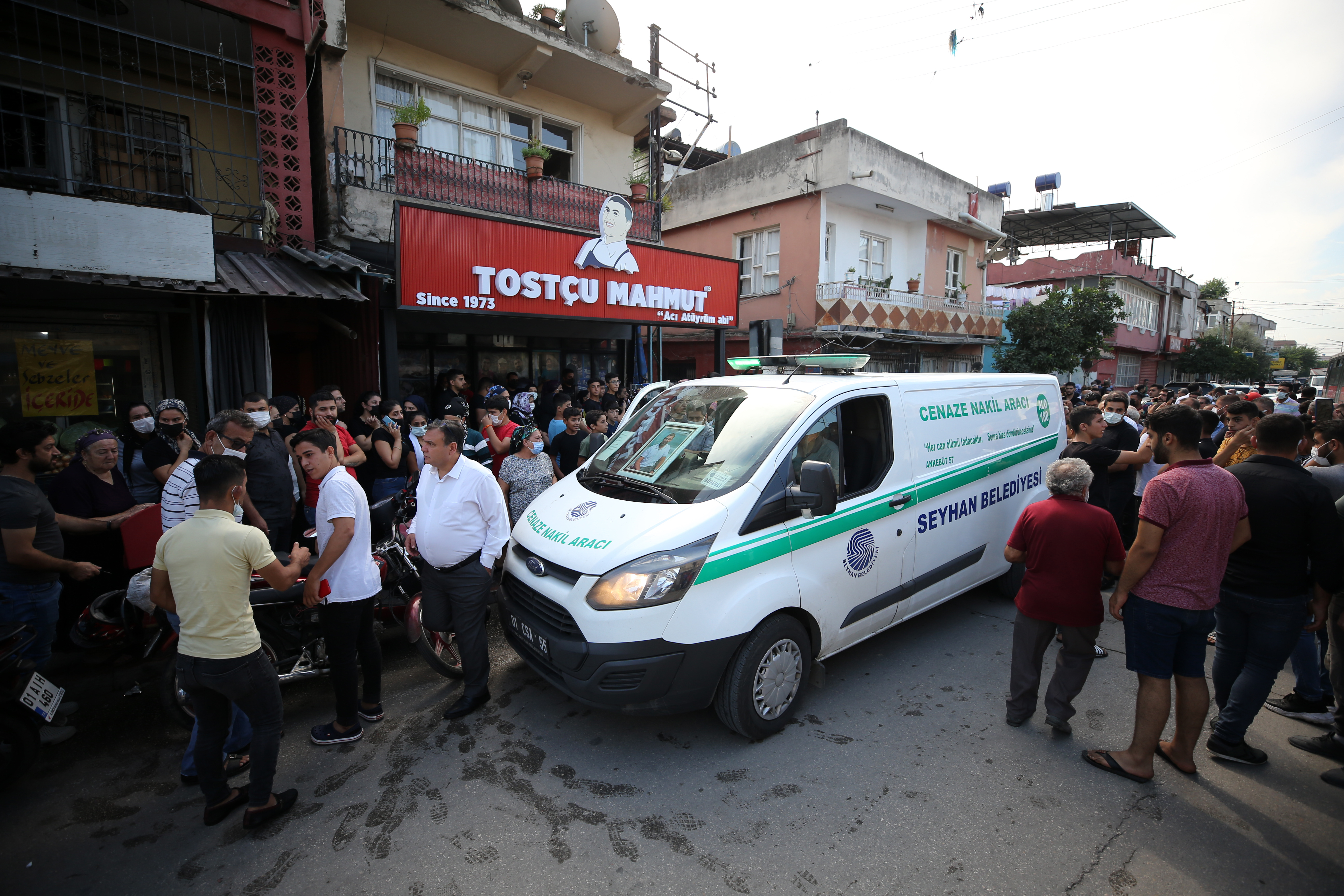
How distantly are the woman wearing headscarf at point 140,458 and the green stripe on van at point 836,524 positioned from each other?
449cm

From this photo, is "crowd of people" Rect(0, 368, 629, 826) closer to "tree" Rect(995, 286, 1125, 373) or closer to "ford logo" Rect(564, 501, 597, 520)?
"ford logo" Rect(564, 501, 597, 520)

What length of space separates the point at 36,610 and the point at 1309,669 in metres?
7.78

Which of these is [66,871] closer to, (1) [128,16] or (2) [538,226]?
(2) [538,226]

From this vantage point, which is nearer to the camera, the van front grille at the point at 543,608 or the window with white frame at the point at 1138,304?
the van front grille at the point at 543,608

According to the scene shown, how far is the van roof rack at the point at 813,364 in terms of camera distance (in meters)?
4.48

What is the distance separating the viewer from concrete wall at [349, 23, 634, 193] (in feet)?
30.5

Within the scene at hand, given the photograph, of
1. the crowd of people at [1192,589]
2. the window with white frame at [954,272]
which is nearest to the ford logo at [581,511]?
the crowd of people at [1192,589]

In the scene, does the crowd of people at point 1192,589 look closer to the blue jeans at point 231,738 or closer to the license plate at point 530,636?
the license plate at point 530,636

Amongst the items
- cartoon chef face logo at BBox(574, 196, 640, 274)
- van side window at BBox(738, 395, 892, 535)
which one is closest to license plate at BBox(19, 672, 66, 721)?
van side window at BBox(738, 395, 892, 535)

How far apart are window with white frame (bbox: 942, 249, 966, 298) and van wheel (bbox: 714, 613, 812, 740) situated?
1897 cm

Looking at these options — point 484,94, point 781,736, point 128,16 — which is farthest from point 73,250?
point 781,736

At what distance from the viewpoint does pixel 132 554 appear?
167 inches

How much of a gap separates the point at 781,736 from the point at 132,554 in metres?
4.57

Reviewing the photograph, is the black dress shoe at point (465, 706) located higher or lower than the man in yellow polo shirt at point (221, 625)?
lower
